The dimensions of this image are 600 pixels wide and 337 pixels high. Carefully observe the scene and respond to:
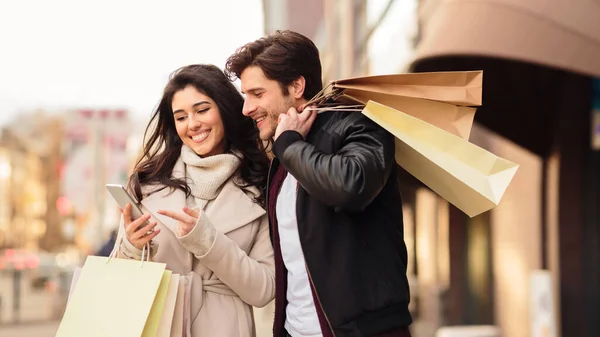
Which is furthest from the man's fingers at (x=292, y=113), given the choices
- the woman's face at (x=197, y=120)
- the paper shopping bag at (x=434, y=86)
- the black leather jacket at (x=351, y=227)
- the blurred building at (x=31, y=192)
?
the blurred building at (x=31, y=192)

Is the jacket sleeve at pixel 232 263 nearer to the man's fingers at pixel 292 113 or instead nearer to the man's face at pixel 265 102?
the man's face at pixel 265 102

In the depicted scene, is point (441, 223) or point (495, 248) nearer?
point (495, 248)

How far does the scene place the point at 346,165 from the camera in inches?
88.6

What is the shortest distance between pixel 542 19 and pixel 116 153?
35749 mm

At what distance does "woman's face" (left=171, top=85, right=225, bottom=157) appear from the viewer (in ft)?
10.3

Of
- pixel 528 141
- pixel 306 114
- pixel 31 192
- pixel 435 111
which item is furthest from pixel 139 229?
pixel 31 192

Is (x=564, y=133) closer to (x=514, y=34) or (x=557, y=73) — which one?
(x=557, y=73)

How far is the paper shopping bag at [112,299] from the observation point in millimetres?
2668

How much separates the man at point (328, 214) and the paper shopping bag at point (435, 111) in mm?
99

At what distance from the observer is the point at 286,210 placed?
2.68 metres

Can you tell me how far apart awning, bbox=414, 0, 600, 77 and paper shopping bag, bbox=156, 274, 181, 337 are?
4.26 metres

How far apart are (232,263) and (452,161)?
3.21ft

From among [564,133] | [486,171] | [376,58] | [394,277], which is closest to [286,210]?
[394,277]

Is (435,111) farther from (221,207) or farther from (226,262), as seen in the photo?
(221,207)
